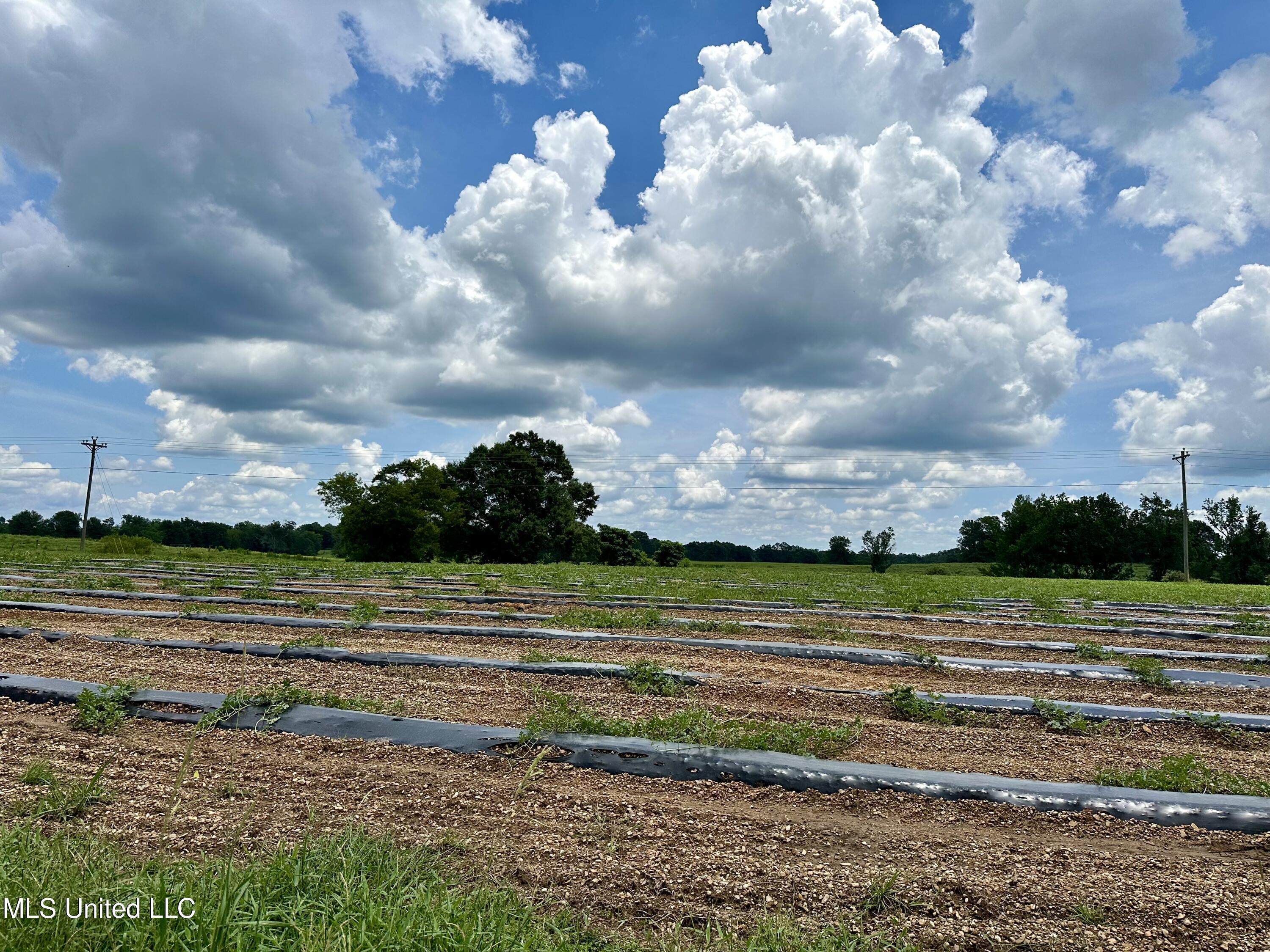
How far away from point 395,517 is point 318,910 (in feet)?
164

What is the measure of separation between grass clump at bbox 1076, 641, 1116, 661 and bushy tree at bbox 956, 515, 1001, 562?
89.5 meters

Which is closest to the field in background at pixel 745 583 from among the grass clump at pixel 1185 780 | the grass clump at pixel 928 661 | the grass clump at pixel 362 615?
the grass clump at pixel 362 615

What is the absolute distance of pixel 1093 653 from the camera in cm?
1030

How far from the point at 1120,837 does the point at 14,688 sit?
8.97m

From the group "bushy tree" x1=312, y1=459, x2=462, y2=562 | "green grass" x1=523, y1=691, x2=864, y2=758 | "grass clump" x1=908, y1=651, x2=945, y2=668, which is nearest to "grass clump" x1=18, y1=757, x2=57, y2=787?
"green grass" x1=523, y1=691, x2=864, y2=758

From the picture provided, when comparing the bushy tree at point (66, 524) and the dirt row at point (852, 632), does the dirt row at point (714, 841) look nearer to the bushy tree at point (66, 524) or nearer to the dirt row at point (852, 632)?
the dirt row at point (852, 632)

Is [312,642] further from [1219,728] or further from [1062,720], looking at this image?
[1219,728]

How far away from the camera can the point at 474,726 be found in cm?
540

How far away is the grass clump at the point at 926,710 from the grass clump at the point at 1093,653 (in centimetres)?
483

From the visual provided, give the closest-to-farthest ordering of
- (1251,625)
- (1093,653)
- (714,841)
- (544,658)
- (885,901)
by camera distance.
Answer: (885,901) < (714,841) < (544,658) < (1093,653) < (1251,625)

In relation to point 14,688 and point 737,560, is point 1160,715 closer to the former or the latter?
point 14,688

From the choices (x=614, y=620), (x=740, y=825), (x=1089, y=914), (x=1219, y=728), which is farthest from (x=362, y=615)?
(x=1219, y=728)

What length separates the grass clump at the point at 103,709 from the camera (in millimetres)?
5531

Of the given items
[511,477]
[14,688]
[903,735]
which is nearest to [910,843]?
[903,735]
